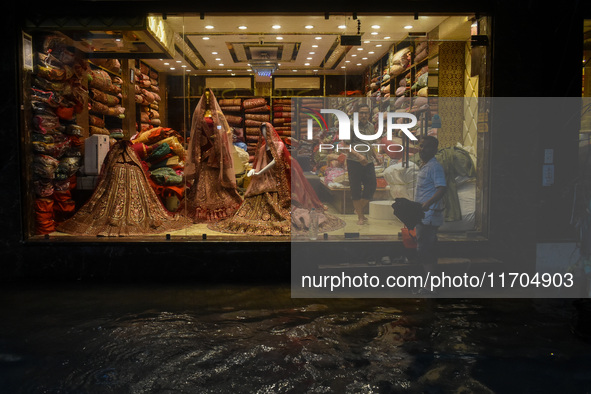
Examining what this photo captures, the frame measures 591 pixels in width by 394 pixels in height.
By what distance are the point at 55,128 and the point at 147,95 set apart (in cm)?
105

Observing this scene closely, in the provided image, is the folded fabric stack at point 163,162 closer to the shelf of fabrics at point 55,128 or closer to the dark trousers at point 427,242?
the shelf of fabrics at point 55,128

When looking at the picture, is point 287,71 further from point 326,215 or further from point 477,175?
point 477,175

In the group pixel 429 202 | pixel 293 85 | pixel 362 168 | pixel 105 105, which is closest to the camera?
pixel 429 202

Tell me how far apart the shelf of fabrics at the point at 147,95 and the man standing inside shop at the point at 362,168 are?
6.96ft

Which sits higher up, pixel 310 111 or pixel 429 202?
pixel 310 111

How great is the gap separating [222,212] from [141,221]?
36.4 inches

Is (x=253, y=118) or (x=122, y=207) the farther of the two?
(x=122, y=207)

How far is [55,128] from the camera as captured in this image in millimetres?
5379

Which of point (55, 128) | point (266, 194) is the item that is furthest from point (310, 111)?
point (55, 128)

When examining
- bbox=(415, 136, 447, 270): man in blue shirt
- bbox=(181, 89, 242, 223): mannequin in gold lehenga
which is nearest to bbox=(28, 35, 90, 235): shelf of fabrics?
bbox=(181, 89, 242, 223): mannequin in gold lehenga

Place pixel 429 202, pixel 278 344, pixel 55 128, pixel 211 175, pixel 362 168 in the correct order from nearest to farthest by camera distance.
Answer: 1. pixel 278 344
2. pixel 429 202
3. pixel 362 168
4. pixel 55 128
5. pixel 211 175

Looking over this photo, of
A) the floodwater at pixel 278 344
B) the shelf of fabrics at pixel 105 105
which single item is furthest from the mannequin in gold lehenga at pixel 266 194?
the shelf of fabrics at pixel 105 105

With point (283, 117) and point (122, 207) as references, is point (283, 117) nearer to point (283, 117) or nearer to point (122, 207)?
point (283, 117)

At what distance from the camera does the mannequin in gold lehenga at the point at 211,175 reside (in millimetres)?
5664
